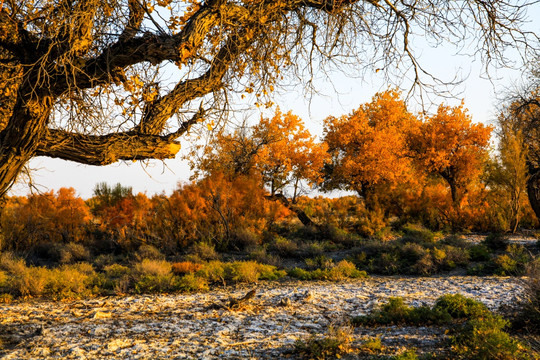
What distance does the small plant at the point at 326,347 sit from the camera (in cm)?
434

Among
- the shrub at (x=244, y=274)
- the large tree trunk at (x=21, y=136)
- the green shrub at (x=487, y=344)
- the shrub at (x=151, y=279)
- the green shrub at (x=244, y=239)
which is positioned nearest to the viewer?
the green shrub at (x=487, y=344)

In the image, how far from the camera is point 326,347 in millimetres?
4398

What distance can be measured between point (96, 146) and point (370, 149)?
17.9 meters

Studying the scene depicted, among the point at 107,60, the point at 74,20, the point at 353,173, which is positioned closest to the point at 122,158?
the point at 107,60

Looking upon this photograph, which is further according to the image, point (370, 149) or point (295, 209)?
point (370, 149)

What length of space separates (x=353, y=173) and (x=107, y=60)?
1852 centimetres

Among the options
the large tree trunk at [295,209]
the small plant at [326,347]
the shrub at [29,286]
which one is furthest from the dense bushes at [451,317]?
the large tree trunk at [295,209]

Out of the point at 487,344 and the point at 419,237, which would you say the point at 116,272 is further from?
the point at 419,237

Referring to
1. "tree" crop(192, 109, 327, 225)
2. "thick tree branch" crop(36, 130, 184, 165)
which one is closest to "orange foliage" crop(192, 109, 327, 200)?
"tree" crop(192, 109, 327, 225)

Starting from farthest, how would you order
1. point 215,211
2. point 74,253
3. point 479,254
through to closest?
point 215,211
point 74,253
point 479,254

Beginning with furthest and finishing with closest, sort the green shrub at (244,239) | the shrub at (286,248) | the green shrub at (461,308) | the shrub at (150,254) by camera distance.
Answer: the green shrub at (244,239) → the shrub at (286,248) → the shrub at (150,254) → the green shrub at (461,308)

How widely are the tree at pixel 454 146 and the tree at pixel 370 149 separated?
958 millimetres

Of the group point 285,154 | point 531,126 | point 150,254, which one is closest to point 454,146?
point 531,126

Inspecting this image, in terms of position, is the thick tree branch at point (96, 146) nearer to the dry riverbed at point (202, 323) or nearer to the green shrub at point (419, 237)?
the dry riverbed at point (202, 323)
